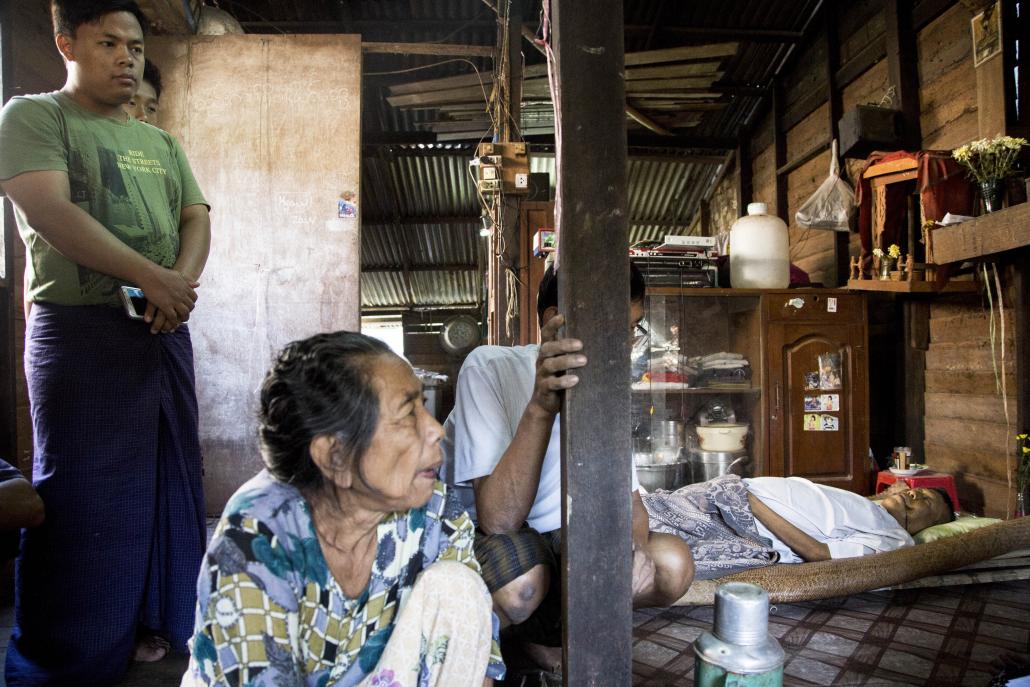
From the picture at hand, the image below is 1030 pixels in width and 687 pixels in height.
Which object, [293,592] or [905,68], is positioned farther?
[905,68]

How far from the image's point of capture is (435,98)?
6324 mm

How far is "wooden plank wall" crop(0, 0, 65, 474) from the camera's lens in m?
2.77

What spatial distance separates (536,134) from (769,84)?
2.64 m

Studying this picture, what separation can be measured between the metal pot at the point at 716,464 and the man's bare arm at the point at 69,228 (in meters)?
3.71

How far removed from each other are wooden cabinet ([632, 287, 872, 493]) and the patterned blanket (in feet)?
4.23

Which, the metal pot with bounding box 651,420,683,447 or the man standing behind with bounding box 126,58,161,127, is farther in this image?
the metal pot with bounding box 651,420,683,447

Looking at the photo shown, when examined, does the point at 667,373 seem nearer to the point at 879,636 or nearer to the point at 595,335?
the point at 879,636

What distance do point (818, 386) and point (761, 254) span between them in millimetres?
1033

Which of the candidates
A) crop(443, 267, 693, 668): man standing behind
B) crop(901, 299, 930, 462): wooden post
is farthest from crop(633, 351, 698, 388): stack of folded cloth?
crop(443, 267, 693, 668): man standing behind

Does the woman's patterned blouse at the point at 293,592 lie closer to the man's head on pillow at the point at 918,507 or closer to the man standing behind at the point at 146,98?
the man standing behind at the point at 146,98

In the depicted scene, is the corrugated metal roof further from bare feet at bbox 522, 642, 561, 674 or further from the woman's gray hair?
the woman's gray hair

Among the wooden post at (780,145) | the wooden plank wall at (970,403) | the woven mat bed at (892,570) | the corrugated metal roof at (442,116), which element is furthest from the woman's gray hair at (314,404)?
the wooden post at (780,145)

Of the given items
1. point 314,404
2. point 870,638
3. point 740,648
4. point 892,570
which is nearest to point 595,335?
point 314,404

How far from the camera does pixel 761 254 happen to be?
4.59m
